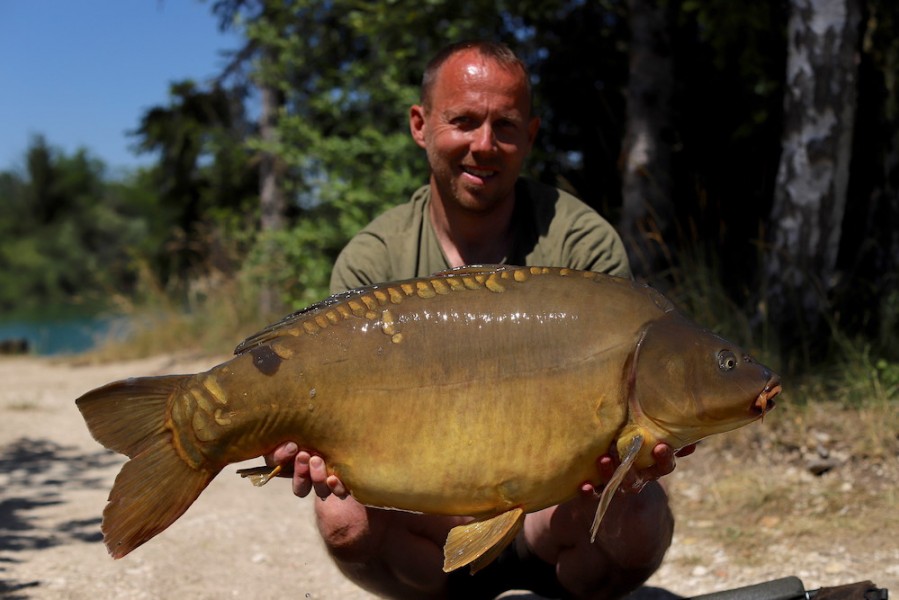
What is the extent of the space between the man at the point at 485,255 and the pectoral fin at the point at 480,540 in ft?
1.06

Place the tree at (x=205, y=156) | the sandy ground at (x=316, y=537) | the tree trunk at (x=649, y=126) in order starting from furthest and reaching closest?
the tree at (x=205, y=156) < the tree trunk at (x=649, y=126) < the sandy ground at (x=316, y=537)

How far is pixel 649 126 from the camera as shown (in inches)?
201

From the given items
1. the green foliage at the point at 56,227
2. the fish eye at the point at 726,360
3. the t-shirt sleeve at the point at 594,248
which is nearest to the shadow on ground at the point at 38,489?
the t-shirt sleeve at the point at 594,248

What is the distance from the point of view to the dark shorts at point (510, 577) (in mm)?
2260

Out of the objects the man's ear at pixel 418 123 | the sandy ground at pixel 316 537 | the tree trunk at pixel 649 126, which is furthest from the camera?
the tree trunk at pixel 649 126

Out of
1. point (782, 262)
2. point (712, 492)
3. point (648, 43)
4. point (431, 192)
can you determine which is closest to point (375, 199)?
point (648, 43)

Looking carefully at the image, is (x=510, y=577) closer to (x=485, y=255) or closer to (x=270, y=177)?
(x=485, y=255)

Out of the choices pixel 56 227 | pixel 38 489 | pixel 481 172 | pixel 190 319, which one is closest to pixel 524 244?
pixel 481 172

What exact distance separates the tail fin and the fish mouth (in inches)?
39.3

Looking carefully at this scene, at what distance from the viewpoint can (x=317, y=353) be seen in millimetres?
1757

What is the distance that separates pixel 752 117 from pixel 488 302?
389 centimetres

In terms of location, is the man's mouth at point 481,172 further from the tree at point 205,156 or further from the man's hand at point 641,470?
the tree at point 205,156

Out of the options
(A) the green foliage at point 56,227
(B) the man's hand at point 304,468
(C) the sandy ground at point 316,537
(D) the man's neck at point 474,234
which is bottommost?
(A) the green foliage at point 56,227

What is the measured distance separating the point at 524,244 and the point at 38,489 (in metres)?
2.89
